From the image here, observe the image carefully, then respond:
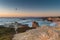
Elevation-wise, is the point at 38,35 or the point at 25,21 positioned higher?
the point at 25,21

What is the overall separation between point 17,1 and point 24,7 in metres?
0.15

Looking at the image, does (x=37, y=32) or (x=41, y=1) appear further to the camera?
(x=41, y=1)

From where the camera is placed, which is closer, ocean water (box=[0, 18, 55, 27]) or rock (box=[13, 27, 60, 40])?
rock (box=[13, 27, 60, 40])

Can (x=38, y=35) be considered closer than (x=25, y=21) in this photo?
Yes

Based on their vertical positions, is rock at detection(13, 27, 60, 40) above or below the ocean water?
below

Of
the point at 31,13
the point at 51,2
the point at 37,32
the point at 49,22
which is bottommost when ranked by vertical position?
the point at 37,32

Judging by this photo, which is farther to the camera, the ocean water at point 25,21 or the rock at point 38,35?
the ocean water at point 25,21

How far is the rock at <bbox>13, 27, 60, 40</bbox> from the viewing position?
6.16 ft

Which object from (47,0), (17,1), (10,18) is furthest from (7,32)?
(47,0)

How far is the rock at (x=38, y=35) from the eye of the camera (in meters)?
1.88

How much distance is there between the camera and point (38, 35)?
191 cm

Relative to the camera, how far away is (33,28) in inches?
80.7

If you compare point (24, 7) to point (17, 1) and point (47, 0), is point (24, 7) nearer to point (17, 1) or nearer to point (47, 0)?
point (17, 1)

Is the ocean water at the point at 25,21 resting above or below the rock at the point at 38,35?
above
